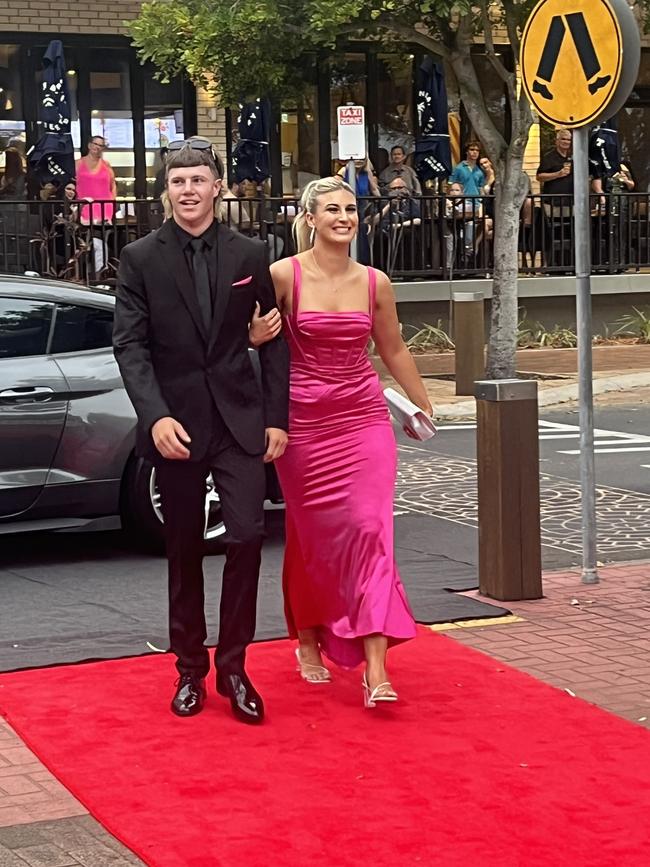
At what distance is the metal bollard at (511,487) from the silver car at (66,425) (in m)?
1.61

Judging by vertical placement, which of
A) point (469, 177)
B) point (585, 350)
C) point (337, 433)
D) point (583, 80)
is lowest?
point (337, 433)

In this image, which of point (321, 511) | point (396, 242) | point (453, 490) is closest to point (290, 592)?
point (321, 511)

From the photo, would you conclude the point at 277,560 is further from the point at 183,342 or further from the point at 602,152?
the point at 602,152

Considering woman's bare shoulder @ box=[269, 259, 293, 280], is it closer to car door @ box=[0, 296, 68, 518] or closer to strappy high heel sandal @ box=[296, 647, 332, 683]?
strappy high heel sandal @ box=[296, 647, 332, 683]

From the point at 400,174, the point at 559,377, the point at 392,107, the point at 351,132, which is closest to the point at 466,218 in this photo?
the point at 400,174

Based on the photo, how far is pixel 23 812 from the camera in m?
4.91

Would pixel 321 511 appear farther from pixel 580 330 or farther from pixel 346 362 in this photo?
pixel 580 330

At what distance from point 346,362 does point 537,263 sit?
16733 millimetres

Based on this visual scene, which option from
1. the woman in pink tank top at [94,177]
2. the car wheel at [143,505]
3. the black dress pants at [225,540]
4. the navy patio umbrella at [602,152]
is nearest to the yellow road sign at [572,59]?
the car wheel at [143,505]

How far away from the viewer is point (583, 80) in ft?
26.0

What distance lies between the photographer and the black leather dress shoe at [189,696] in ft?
19.4

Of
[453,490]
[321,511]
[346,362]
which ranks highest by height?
[346,362]

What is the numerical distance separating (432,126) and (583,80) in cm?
1532

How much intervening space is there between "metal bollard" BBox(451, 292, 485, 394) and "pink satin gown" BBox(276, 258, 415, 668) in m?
10.4
